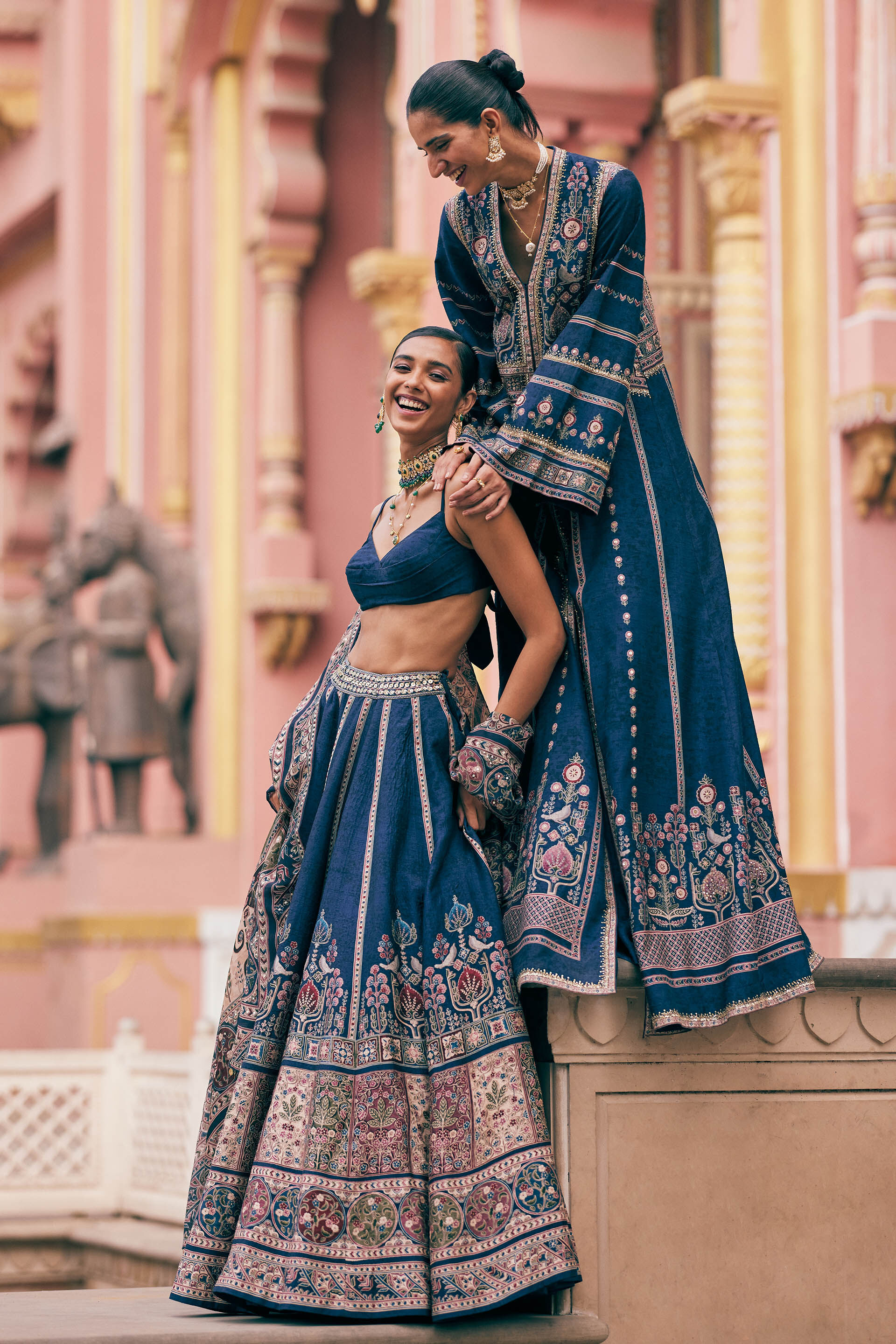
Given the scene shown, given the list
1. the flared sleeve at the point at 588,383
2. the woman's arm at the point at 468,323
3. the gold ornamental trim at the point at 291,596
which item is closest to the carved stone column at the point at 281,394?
the gold ornamental trim at the point at 291,596

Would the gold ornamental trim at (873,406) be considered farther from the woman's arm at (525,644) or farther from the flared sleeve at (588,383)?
the woman's arm at (525,644)

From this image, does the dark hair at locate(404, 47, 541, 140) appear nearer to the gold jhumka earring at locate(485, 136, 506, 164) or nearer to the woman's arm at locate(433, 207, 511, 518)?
the gold jhumka earring at locate(485, 136, 506, 164)

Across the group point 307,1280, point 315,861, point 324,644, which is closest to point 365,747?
point 315,861

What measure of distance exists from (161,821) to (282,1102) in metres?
7.55

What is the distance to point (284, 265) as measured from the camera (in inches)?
347

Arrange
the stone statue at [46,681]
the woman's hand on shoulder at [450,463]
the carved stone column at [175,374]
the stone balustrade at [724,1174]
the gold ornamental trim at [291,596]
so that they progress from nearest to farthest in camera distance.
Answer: the stone balustrade at [724,1174] < the woman's hand on shoulder at [450,463] < the gold ornamental trim at [291,596] < the carved stone column at [175,374] < the stone statue at [46,681]

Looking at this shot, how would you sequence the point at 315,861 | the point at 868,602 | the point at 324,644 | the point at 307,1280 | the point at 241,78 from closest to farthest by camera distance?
1. the point at 307,1280
2. the point at 315,861
3. the point at 868,602
4. the point at 324,644
5. the point at 241,78

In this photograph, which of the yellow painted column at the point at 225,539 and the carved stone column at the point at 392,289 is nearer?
the carved stone column at the point at 392,289

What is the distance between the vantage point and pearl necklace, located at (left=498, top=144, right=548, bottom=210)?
8.89 ft

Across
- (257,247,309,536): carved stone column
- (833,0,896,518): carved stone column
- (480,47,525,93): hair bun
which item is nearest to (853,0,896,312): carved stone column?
(833,0,896,518): carved stone column

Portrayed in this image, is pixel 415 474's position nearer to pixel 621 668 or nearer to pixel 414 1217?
pixel 621 668

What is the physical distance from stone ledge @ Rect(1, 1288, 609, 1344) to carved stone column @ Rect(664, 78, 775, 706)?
3.02 m

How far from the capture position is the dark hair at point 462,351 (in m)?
2.76

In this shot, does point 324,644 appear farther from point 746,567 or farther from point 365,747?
point 365,747
